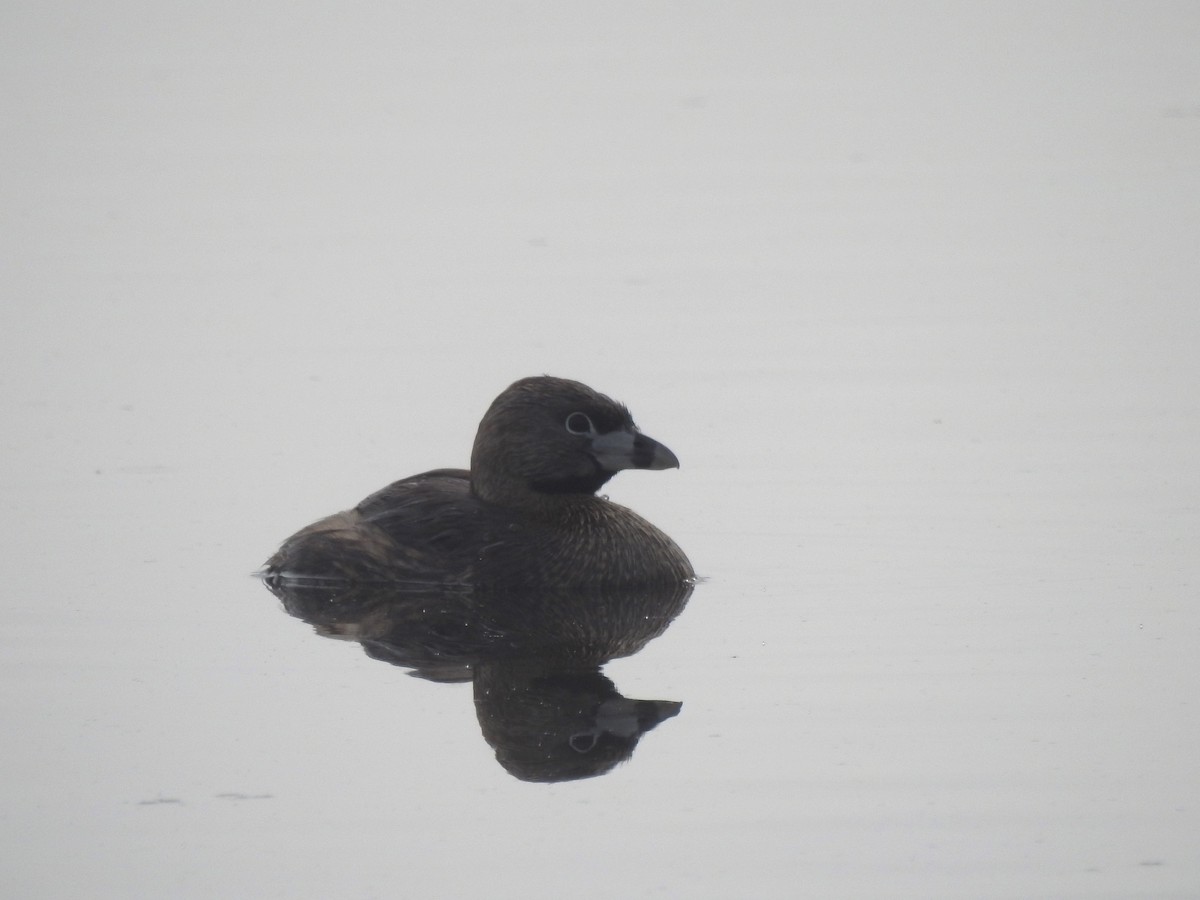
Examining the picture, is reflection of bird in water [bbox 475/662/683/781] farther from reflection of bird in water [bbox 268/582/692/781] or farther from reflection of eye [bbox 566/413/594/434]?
reflection of eye [bbox 566/413/594/434]

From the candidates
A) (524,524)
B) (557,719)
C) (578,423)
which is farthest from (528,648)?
(578,423)

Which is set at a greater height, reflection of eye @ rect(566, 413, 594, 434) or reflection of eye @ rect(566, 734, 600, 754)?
reflection of eye @ rect(566, 413, 594, 434)

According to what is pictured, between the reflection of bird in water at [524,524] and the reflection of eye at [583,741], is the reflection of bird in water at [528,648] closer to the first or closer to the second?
the reflection of eye at [583,741]

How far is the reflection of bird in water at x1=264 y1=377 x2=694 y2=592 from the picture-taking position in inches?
453

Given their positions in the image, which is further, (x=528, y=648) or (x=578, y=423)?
(x=578, y=423)

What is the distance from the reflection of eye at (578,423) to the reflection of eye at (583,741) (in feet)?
9.86

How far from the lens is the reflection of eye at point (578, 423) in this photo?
1166 centimetres

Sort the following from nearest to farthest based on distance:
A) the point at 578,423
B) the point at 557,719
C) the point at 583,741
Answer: the point at 583,741
the point at 557,719
the point at 578,423

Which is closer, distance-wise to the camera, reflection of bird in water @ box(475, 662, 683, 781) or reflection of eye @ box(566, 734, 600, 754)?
reflection of bird in water @ box(475, 662, 683, 781)

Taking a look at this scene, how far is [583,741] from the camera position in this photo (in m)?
8.86

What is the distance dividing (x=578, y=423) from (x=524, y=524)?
2.08ft

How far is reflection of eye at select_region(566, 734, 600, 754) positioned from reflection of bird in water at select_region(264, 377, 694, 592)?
8.41 ft

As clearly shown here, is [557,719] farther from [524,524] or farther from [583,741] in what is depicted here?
[524,524]

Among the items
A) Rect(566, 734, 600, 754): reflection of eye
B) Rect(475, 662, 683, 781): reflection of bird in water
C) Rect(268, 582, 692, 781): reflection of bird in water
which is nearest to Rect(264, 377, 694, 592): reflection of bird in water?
Rect(268, 582, 692, 781): reflection of bird in water
